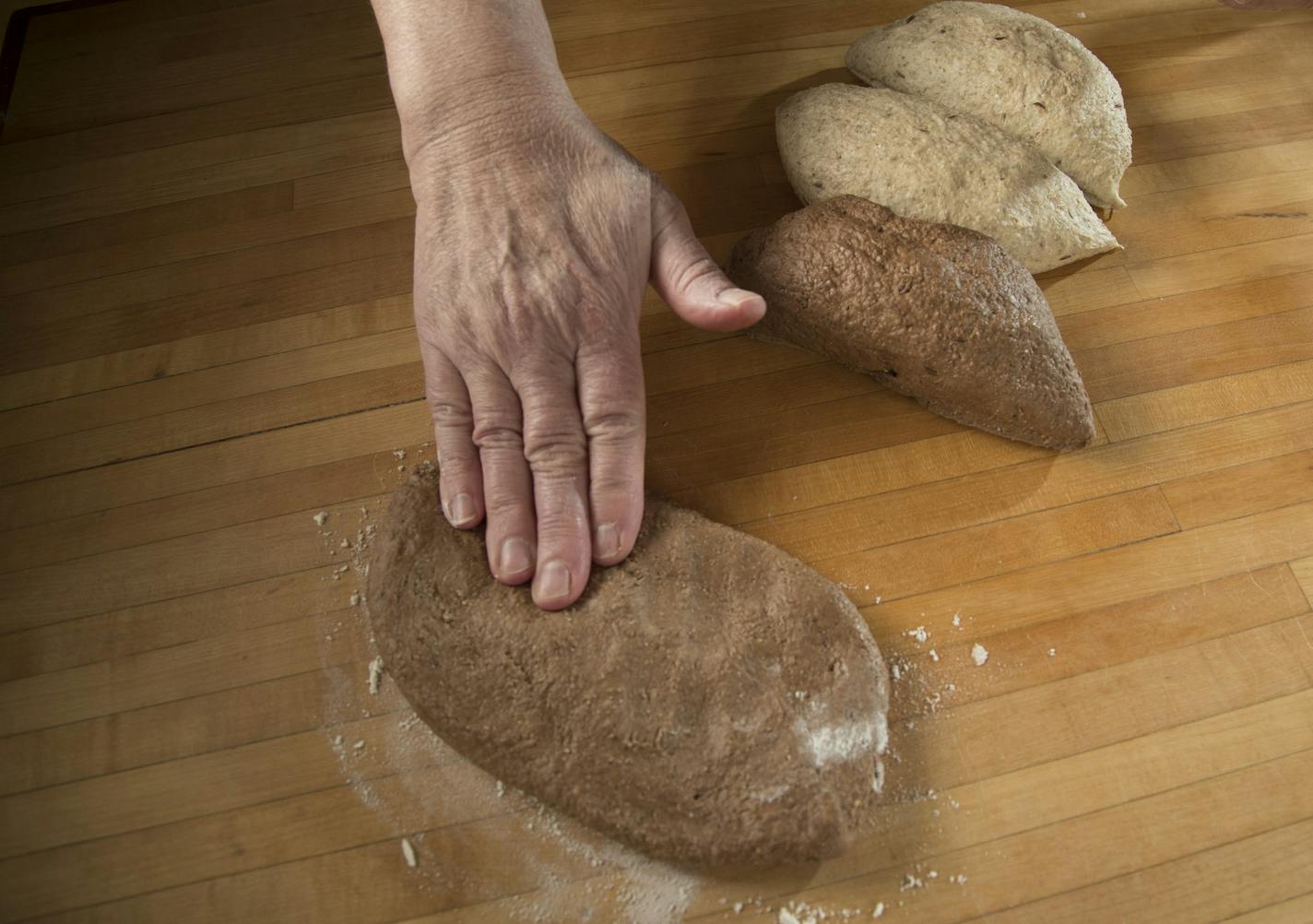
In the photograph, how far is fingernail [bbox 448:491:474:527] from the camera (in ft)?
3.87

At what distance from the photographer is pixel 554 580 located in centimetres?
113

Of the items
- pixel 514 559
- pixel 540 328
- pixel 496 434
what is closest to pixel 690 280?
pixel 540 328

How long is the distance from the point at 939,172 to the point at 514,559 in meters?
0.86

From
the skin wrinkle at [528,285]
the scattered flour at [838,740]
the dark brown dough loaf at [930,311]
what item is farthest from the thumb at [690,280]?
the scattered flour at [838,740]

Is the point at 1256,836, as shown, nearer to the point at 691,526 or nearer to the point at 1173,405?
the point at 1173,405

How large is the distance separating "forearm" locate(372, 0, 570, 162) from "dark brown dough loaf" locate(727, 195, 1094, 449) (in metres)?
0.40

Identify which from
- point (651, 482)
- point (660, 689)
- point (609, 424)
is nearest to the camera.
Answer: point (660, 689)

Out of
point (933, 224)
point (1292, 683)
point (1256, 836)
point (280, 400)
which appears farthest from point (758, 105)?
point (1256, 836)

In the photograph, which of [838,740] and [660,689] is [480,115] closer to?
[660,689]

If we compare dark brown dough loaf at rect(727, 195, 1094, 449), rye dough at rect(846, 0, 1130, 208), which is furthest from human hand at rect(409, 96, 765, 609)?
rye dough at rect(846, 0, 1130, 208)

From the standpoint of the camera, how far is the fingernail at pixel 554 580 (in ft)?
3.69

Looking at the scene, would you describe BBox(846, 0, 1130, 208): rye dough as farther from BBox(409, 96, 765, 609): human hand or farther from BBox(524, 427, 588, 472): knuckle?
BBox(524, 427, 588, 472): knuckle

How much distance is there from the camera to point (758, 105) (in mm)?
1668

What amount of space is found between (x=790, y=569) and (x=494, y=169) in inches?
26.1
